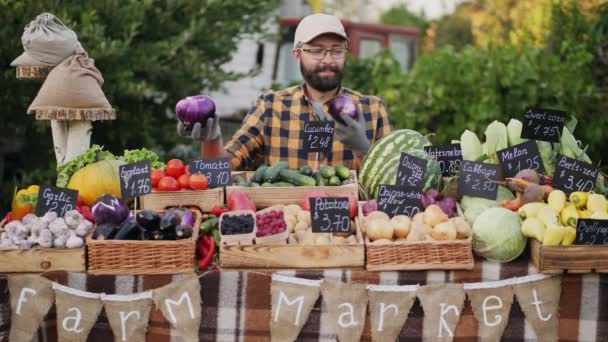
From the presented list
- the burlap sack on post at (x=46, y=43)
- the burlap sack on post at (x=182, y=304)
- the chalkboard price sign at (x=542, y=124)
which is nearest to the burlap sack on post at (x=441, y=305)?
the burlap sack on post at (x=182, y=304)

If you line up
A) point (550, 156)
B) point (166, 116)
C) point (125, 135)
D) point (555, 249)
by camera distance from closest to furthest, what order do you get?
point (555, 249)
point (550, 156)
point (125, 135)
point (166, 116)

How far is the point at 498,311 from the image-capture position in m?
3.08

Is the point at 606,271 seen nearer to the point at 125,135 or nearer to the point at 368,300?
the point at 368,300

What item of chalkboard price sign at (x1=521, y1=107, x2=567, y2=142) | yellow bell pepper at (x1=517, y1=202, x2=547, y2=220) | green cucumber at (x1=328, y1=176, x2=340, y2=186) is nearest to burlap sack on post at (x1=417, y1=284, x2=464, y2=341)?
yellow bell pepper at (x1=517, y1=202, x2=547, y2=220)

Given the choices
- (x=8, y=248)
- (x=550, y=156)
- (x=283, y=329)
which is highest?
(x=550, y=156)

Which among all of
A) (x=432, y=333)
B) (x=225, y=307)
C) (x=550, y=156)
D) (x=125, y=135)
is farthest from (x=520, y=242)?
(x=125, y=135)

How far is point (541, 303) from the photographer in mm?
3086

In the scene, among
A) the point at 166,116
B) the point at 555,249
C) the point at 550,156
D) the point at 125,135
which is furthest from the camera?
the point at 166,116

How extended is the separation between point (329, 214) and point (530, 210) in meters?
0.91

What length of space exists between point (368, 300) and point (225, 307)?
2.00 feet

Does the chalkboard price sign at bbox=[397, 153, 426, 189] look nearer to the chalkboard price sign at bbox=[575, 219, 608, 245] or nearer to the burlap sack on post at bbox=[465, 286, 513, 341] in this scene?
the burlap sack on post at bbox=[465, 286, 513, 341]

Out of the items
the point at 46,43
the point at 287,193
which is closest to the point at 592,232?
the point at 287,193

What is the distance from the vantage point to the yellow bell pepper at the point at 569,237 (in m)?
3.06

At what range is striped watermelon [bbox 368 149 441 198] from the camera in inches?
144
